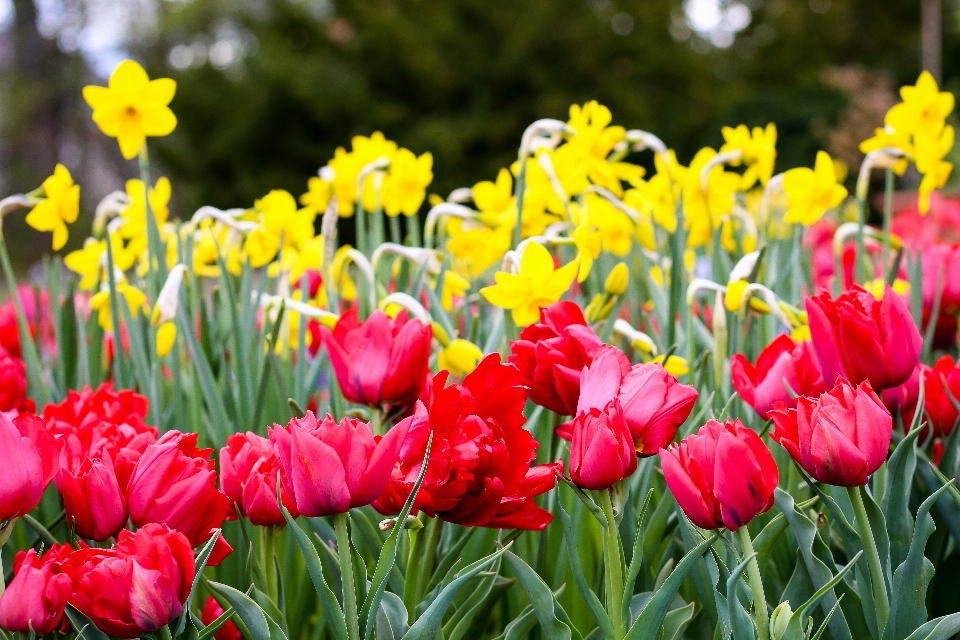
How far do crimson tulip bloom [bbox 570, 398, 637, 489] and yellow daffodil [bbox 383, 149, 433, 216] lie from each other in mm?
1035

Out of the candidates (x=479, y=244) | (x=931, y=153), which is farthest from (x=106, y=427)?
(x=931, y=153)

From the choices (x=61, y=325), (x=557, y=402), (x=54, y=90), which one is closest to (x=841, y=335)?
(x=557, y=402)

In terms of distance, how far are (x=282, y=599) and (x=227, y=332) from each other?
688 mm

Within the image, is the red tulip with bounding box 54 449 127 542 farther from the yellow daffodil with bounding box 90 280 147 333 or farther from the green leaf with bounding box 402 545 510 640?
the yellow daffodil with bounding box 90 280 147 333

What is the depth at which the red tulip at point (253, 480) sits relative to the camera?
0.63 metres

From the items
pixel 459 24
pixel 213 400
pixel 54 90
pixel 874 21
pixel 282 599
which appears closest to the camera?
pixel 282 599

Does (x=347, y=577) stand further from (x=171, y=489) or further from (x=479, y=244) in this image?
(x=479, y=244)

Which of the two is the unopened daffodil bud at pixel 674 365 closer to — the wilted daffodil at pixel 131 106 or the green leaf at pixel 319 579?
the green leaf at pixel 319 579

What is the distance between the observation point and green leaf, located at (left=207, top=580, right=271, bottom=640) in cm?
55

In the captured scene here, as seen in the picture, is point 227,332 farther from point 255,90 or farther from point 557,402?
point 255,90

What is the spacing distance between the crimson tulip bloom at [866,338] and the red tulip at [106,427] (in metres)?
0.54

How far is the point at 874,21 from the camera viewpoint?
52.3 ft

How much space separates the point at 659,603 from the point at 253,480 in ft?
0.98

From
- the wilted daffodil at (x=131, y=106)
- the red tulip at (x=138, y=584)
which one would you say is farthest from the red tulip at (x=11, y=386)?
the red tulip at (x=138, y=584)
